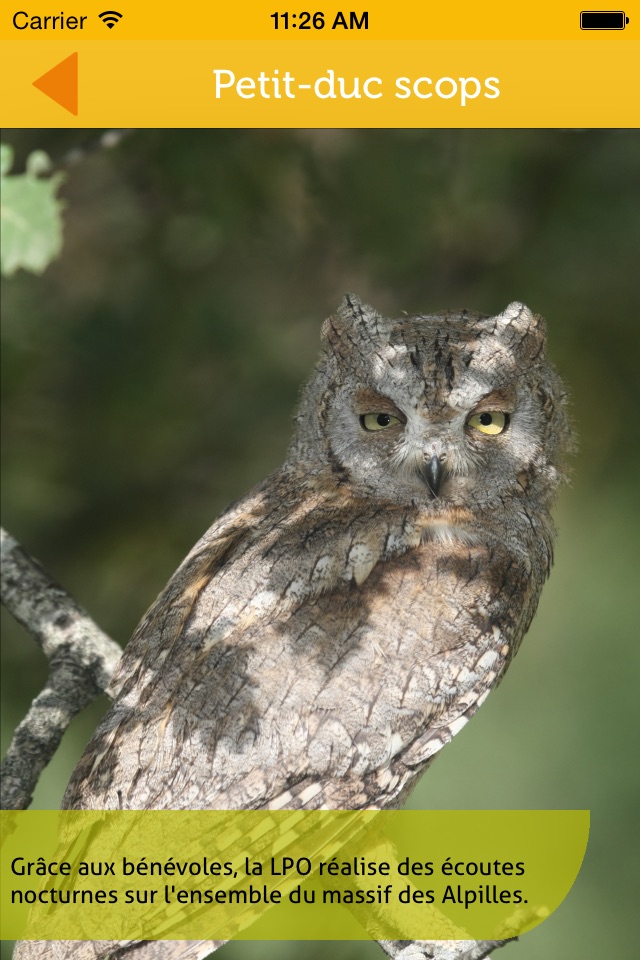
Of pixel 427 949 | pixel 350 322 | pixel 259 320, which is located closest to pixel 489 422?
pixel 350 322

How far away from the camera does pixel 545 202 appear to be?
4125mm

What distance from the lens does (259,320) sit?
4.17 meters

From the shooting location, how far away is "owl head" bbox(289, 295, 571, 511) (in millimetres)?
2793

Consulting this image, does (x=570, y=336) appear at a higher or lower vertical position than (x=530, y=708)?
higher

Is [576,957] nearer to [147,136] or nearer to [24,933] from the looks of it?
[24,933]

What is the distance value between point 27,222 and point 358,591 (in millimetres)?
1309

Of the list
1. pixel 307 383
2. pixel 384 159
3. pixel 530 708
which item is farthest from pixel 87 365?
pixel 530 708

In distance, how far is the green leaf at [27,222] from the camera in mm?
1662

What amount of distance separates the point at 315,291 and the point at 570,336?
3.80 ft

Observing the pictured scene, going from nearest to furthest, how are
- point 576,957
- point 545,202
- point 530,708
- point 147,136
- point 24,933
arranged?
point 24,933 < point 147,136 < point 545,202 < point 576,957 < point 530,708

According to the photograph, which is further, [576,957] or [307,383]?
[576,957]

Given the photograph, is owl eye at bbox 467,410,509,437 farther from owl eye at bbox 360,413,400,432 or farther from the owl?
owl eye at bbox 360,413,400,432
